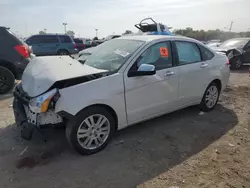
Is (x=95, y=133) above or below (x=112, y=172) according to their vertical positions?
above

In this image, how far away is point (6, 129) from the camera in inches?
159

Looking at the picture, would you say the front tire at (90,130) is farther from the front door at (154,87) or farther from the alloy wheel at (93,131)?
the front door at (154,87)

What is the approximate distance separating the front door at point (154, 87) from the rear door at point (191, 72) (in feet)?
0.63

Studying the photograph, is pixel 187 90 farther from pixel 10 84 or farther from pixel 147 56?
pixel 10 84

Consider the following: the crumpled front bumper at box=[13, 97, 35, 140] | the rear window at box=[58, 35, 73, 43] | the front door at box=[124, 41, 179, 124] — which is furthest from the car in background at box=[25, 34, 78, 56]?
the front door at box=[124, 41, 179, 124]

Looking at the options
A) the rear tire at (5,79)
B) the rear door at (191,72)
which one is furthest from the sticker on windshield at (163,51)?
the rear tire at (5,79)

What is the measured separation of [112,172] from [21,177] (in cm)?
112

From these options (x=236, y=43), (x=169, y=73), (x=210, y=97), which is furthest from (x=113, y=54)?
(x=236, y=43)

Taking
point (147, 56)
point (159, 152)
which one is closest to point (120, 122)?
point (159, 152)

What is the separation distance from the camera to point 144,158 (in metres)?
3.21

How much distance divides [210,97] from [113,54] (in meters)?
2.42

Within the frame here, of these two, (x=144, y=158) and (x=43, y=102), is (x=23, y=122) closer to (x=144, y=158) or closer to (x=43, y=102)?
(x=43, y=102)

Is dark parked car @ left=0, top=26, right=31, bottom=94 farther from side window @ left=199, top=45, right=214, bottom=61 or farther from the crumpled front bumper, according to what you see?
side window @ left=199, top=45, right=214, bottom=61

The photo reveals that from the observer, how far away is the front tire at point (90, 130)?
3.05 m
